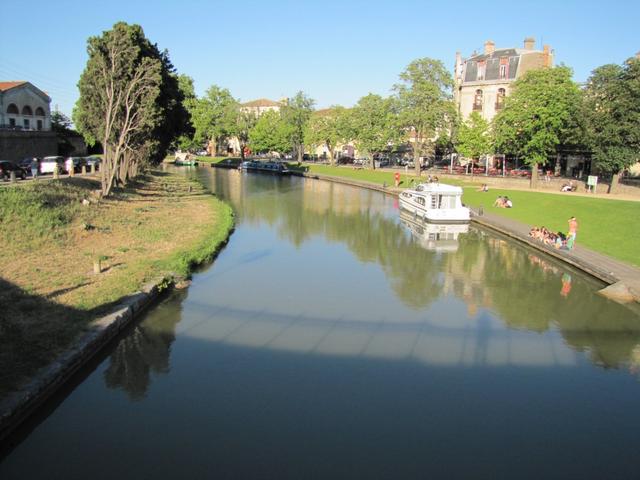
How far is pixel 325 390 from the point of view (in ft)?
39.3

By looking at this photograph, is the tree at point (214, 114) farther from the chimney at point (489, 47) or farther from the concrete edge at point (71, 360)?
the concrete edge at point (71, 360)

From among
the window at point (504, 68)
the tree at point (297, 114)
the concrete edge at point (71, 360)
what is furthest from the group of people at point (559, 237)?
the tree at point (297, 114)

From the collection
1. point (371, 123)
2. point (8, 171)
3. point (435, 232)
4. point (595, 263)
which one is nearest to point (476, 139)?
point (371, 123)

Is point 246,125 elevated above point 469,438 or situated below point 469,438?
above

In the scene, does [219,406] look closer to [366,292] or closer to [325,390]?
[325,390]

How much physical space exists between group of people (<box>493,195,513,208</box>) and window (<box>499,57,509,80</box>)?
32.2m

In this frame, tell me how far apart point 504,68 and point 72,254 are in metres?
60.8

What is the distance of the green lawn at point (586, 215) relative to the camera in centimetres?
2502

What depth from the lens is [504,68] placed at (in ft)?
220

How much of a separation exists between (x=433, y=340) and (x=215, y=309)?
22.8 ft

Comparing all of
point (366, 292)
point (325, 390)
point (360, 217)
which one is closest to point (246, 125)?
point (360, 217)

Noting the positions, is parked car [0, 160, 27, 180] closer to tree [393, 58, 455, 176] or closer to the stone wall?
the stone wall

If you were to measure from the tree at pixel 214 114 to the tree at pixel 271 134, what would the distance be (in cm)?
650

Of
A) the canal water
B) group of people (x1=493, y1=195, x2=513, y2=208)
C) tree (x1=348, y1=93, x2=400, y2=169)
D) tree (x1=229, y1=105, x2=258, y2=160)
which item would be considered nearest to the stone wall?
tree (x1=348, y1=93, x2=400, y2=169)
